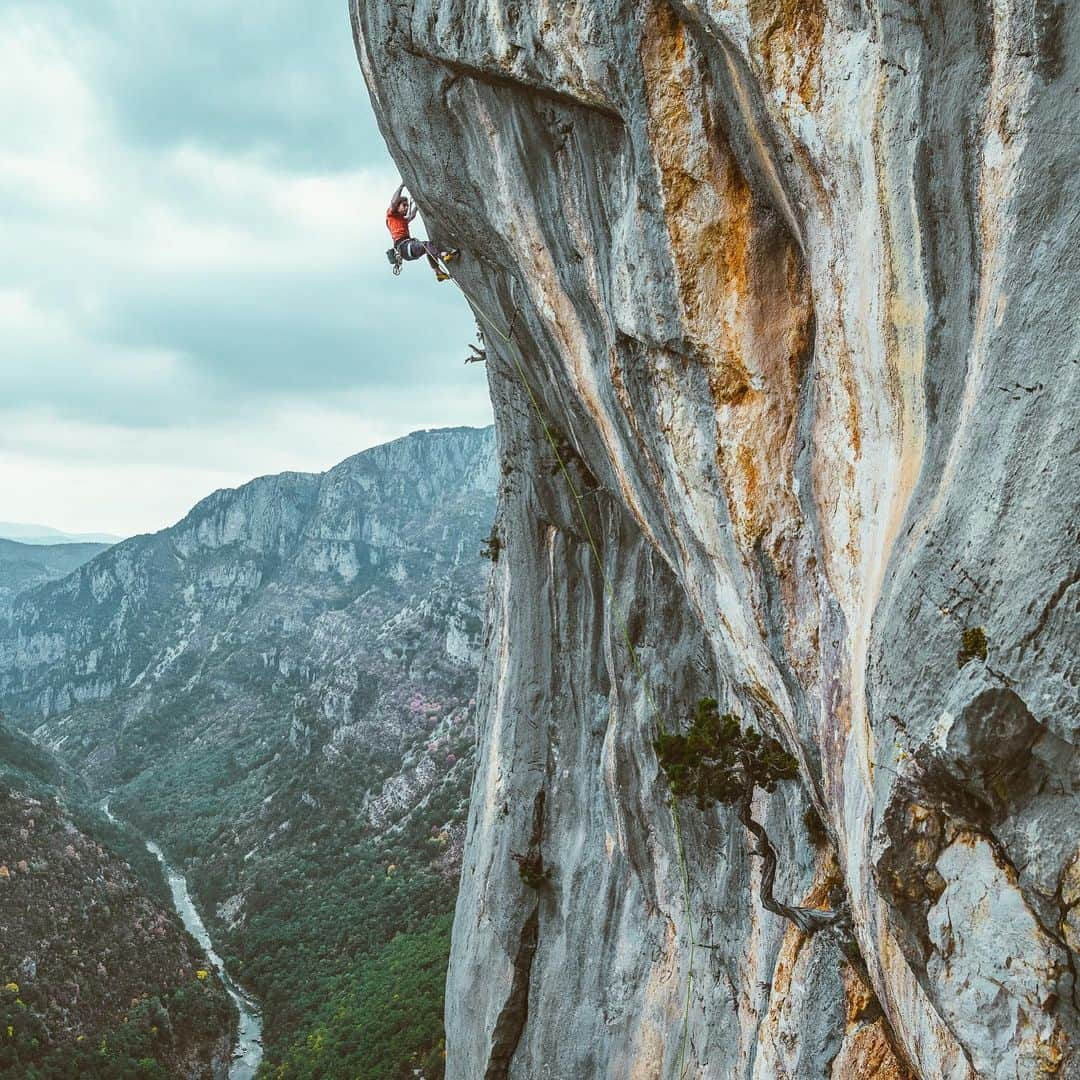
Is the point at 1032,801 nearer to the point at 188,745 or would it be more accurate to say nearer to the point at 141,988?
the point at 141,988

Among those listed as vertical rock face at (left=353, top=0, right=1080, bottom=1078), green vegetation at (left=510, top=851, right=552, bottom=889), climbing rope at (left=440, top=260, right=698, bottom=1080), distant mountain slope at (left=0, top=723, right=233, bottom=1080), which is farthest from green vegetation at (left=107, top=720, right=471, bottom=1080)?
vertical rock face at (left=353, top=0, right=1080, bottom=1078)

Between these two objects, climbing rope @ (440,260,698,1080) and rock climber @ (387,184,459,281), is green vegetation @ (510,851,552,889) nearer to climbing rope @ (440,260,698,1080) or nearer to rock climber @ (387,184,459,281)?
climbing rope @ (440,260,698,1080)

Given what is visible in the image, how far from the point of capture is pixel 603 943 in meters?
11.7

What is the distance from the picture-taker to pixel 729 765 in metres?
6.91

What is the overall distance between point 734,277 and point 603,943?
9997mm

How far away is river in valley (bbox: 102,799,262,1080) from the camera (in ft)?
108

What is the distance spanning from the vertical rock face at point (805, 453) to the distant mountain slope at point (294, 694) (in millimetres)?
21617

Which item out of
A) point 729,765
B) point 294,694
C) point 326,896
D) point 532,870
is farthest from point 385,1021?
point 294,694

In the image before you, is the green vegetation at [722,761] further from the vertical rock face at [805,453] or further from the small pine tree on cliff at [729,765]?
the vertical rock face at [805,453]

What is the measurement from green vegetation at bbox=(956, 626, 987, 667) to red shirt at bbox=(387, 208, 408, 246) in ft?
36.2

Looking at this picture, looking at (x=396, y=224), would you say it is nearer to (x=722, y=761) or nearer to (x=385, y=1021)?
(x=722, y=761)

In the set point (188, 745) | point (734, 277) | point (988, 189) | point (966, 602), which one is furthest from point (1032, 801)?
point (188, 745)

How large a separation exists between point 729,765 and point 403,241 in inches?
366

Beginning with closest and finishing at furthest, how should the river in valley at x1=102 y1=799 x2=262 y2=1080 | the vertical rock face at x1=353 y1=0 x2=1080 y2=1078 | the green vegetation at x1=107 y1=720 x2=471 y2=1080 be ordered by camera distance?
the vertical rock face at x1=353 y1=0 x2=1080 y2=1078 → the green vegetation at x1=107 y1=720 x2=471 y2=1080 → the river in valley at x1=102 y1=799 x2=262 y2=1080
